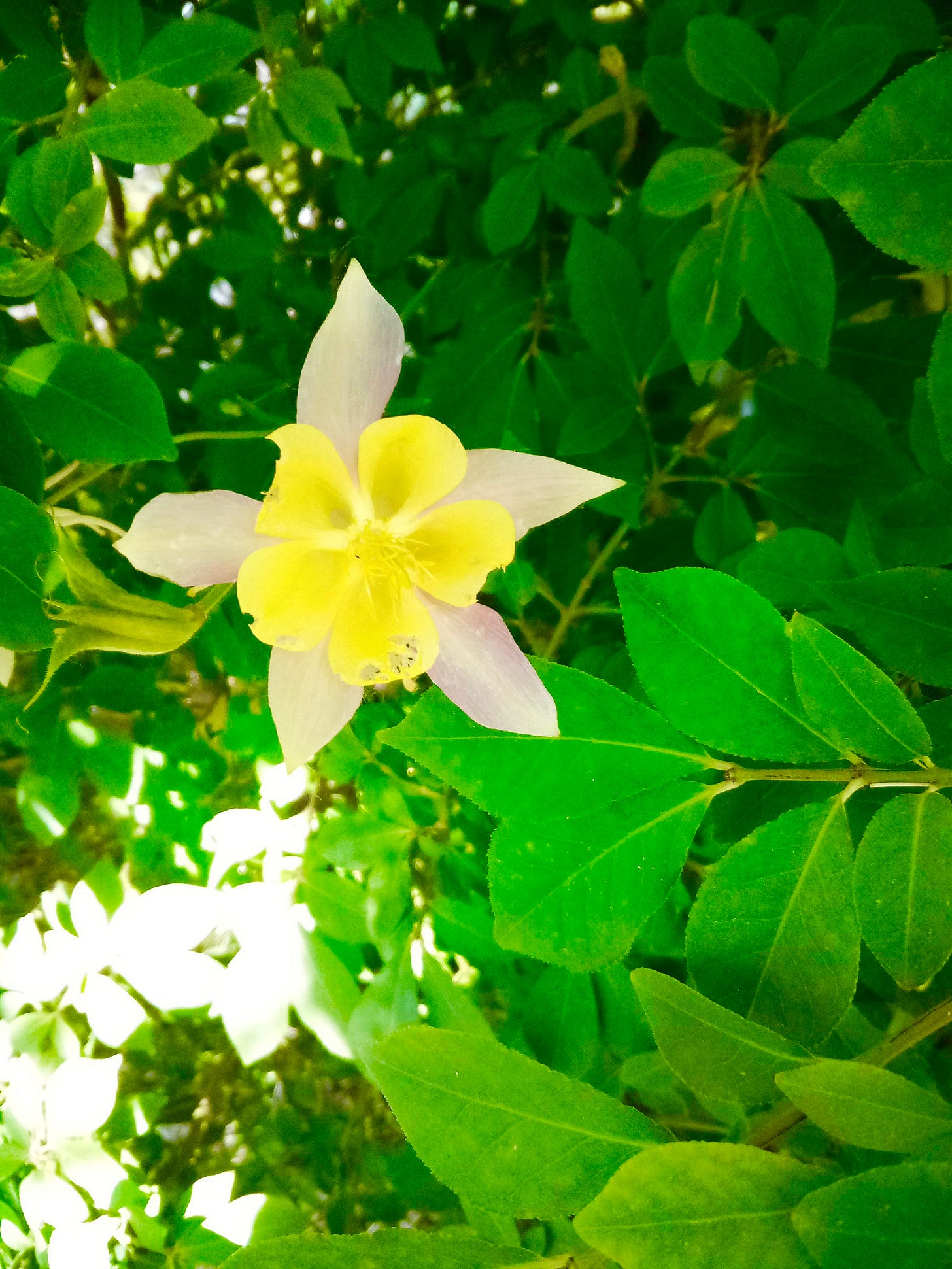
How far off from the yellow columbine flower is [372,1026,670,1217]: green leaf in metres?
0.11

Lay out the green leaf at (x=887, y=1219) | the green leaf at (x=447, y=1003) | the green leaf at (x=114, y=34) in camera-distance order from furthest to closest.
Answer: the green leaf at (x=447, y=1003) → the green leaf at (x=114, y=34) → the green leaf at (x=887, y=1219)

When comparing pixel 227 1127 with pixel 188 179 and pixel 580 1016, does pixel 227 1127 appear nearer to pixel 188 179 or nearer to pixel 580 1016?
pixel 580 1016

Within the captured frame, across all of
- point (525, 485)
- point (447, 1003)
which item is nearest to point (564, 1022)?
point (447, 1003)

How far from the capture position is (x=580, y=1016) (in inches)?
20.0

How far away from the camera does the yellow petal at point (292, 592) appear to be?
299 millimetres

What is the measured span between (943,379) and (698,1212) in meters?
0.28

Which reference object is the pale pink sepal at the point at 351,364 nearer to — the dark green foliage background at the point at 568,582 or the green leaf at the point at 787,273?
the dark green foliage background at the point at 568,582

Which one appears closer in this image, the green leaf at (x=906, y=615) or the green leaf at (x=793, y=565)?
the green leaf at (x=906, y=615)

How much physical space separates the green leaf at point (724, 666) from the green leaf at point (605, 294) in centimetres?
26

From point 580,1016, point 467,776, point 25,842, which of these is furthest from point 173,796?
point 467,776

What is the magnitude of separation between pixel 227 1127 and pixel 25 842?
15.9 inches

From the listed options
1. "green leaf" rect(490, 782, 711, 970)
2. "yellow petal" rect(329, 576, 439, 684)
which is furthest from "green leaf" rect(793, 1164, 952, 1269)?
"yellow petal" rect(329, 576, 439, 684)

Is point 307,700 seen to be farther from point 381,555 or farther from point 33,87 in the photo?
point 33,87

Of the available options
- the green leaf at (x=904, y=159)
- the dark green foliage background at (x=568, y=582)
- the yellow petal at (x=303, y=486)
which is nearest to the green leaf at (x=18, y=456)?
the dark green foliage background at (x=568, y=582)
